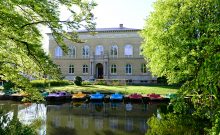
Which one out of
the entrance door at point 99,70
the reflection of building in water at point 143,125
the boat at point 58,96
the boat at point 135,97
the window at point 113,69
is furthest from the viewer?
the entrance door at point 99,70

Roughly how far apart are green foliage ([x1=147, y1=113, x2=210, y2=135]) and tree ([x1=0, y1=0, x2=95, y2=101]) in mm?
9789

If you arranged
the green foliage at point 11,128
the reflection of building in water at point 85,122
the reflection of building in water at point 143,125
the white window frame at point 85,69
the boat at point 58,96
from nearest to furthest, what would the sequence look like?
the green foliage at point 11,128 → the reflection of building in water at point 143,125 → the reflection of building in water at point 85,122 → the boat at point 58,96 → the white window frame at point 85,69

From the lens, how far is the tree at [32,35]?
10.2 m

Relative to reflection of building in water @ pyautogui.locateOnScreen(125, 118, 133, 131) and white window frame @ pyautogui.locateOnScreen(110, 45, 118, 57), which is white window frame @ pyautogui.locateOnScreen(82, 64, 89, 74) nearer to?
white window frame @ pyautogui.locateOnScreen(110, 45, 118, 57)

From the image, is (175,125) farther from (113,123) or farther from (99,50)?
(99,50)

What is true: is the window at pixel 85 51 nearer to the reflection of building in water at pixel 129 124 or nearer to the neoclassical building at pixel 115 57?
the neoclassical building at pixel 115 57

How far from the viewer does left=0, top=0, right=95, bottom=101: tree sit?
33.4 feet

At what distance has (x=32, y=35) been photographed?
11.2 meters

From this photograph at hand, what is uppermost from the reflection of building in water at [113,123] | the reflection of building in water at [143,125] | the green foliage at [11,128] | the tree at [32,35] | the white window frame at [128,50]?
the white window frame at [128,50]

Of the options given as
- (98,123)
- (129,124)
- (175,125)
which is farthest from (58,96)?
(175,125)

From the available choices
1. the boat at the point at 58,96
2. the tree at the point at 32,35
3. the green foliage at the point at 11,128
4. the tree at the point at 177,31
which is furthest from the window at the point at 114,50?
the tree at the point at 32,35

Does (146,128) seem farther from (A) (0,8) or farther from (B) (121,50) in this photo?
(B) (121,50)

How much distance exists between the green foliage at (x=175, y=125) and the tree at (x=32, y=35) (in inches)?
385

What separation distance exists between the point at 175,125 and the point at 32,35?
44.2 feet
